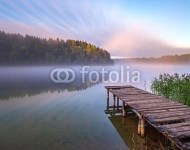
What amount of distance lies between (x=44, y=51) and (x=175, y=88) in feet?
272

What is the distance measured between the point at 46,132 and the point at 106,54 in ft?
355

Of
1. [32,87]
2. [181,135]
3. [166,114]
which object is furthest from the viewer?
[32,87]

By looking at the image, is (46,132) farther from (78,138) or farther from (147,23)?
(147,23)

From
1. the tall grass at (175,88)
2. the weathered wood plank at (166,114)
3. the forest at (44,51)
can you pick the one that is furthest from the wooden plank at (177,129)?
the forest at (44,51)

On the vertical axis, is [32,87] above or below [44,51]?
below

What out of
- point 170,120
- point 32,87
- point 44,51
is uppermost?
point 44,51

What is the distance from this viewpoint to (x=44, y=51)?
285ft

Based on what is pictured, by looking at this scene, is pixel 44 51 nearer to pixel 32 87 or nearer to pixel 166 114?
pixel 32 87

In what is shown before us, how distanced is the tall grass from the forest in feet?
239

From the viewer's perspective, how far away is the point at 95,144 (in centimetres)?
588

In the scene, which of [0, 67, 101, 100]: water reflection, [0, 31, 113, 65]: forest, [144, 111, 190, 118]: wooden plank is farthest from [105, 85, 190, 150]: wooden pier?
[0, 31, 113, 65]: forest

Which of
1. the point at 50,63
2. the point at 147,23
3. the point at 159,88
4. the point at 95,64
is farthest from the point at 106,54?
the point at 159,88

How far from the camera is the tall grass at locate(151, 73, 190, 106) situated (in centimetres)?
855

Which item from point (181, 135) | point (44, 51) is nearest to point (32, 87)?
point (181, 135)
